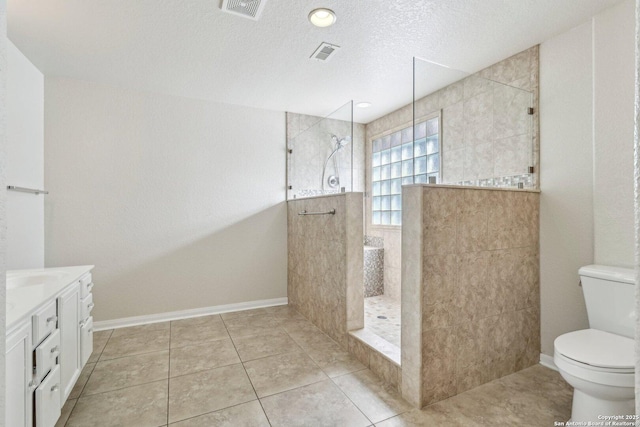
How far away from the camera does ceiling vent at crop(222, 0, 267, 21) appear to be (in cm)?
180

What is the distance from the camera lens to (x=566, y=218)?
6.87 ft

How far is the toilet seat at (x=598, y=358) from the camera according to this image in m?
1.35

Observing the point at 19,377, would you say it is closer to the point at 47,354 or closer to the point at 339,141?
the point at 47,354

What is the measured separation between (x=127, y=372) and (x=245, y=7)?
102 inches

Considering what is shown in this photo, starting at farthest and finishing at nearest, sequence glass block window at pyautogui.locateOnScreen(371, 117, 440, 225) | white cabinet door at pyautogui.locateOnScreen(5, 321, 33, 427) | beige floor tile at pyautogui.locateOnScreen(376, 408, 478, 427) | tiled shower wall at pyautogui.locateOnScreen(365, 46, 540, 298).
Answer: glass block window at pyautogui.locateOnScreen(371, 117, 440, 225) < tiled shower wall at pyautogui.locateOnScreen(365, 46, 540, 298) < beige floor tile at pyautogui.locateOnScreen(376, 408, 478, 427) < white cabinet door at pyautogui.locateOnScreen(5, 321, 33, 427)

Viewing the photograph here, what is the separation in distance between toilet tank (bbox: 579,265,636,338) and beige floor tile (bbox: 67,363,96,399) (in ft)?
10.5

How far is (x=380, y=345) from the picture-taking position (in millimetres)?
2156

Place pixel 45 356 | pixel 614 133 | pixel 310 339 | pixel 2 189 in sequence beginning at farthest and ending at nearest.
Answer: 1. pixel 310 339
2. pixel 614 133
3. pixel 45 356
4. pixel 2 189

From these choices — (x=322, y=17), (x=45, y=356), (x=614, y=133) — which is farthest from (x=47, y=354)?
(x=614, y=133)

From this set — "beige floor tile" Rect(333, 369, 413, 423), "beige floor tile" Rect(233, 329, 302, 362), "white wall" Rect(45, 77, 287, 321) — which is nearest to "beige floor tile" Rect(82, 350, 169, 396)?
"beige floor tile" Rect(233, 329, 302, 362)

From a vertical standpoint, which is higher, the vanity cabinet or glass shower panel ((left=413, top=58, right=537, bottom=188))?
glass shower panel ((left=413, top=58, right=537, bottom=188))

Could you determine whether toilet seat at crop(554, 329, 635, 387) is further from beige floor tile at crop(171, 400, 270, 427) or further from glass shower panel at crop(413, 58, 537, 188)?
beige floor tile at crop(171, 400, 270, 427)

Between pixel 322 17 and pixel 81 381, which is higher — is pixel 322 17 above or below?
above

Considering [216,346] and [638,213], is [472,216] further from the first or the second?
[216,346]
